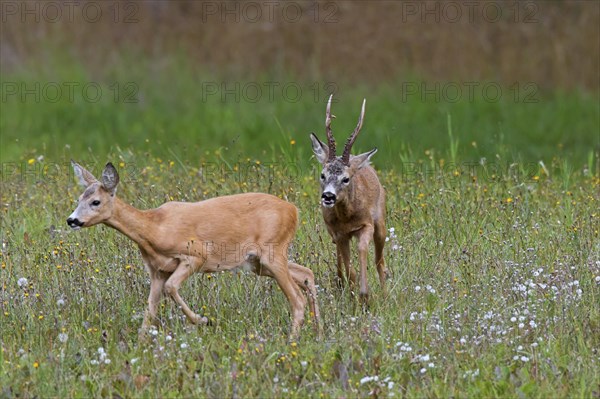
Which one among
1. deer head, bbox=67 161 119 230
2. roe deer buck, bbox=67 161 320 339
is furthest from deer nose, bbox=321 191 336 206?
deer head, bbox=67 161 119 230

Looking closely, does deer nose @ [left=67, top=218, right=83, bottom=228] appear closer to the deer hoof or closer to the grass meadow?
the grass meadow

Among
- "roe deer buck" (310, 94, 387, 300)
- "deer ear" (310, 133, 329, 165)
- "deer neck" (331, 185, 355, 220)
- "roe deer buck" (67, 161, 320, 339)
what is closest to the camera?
"roe deer buck" (67, 161, 320, 339)

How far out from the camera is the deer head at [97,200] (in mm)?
8602

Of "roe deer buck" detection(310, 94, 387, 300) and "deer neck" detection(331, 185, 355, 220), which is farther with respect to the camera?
"deer neck" detection(331, 185, 355, 220)

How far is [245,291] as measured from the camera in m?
9.30

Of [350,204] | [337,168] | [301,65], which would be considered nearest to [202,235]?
[337,168]

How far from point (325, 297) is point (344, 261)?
0.55m

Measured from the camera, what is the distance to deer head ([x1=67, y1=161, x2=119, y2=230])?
28.2ft

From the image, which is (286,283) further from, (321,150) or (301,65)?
(301,65)

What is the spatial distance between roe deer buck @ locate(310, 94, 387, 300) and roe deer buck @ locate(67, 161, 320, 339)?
0.42 metres

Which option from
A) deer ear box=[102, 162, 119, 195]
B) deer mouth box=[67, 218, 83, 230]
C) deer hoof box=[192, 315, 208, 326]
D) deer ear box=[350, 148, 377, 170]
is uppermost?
deer ear box=[102, 162, 119, 195]

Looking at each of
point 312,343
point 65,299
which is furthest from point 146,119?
point 312,343

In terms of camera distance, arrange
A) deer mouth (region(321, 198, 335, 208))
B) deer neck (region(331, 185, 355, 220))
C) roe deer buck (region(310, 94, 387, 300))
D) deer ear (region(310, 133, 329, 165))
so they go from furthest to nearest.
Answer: deer ear (region(310, 133, 329, 165)) → deer neck (region(331, 185, 355, 220)) → roe deer buck (region(310, 94, 387, 300)) → deer mouth (region(321, 198, 335, 208))

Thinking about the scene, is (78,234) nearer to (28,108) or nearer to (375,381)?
(375,381)
